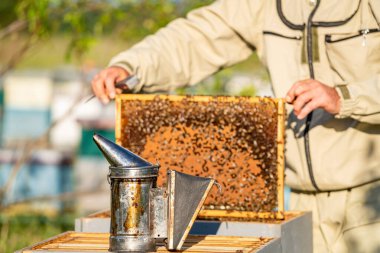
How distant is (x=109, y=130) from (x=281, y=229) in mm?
9178

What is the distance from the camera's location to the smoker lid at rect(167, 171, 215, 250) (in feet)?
8.39

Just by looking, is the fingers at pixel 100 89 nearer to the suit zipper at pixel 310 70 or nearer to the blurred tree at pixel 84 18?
the suit zipper at pixel 310 70

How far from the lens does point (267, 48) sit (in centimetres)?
366

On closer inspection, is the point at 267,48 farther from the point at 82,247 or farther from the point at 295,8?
the point at 82,247

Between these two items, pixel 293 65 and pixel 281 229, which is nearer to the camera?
pixel 281 229

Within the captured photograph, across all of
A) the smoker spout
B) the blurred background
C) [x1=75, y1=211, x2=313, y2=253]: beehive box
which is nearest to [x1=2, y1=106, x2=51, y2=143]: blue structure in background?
the blurred background

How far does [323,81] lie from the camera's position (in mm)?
3562

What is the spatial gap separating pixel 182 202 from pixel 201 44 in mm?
1359

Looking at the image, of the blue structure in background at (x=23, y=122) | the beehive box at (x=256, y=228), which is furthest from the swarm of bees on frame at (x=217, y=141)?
the blue structure in background at (x=23, y=122)

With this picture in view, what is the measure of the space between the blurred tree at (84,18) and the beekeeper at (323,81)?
2857mm

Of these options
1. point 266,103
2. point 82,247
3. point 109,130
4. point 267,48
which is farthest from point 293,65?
point 109,130

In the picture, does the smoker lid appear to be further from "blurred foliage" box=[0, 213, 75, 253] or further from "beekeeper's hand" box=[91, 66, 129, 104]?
"blurred foliage" box=[0, 213, 75, 253]

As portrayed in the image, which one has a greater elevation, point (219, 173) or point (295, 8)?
point (295, 8)

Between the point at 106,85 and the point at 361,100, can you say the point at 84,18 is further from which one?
the point at 361,100
